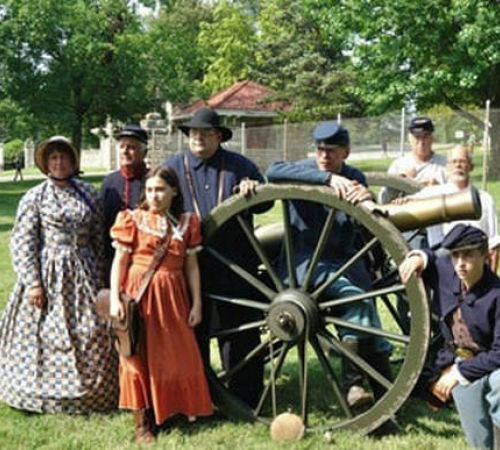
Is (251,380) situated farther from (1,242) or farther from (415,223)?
(1,242)

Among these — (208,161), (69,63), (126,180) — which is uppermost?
(69,63)

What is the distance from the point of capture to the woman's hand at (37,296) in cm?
461

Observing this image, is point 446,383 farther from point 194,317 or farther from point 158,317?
point 158,317

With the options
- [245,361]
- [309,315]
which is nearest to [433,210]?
[309,315]

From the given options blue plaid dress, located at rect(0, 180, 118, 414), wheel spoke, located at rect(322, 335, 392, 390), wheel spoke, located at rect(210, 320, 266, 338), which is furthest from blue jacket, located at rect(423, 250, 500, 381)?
blue plaid dress, located at rect(0, 180, 118, 414)

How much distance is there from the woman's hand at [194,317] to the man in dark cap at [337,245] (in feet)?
2.04

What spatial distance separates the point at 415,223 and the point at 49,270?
7.36ft

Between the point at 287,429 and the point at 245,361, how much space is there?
0.48 metres

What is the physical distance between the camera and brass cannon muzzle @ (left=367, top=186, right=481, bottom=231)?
3.82 meters

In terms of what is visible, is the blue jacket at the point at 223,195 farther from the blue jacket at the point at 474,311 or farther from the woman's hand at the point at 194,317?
the blue jacket at the point at 474,311

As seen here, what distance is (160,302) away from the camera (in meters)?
4.23

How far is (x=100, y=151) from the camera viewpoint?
168 feet

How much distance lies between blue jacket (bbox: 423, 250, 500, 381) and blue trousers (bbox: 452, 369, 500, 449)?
5 centimetres

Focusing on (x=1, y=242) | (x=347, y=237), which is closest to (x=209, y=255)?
(x=347, y=237)
